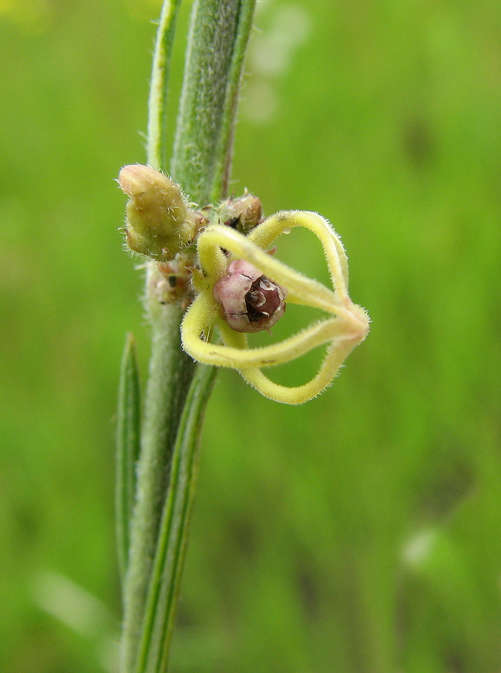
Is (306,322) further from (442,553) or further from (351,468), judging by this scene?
(442,553)

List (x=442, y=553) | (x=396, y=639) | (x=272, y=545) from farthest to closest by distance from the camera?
(x=272, y=545), (x=396, y=639), (x=442, y=553)

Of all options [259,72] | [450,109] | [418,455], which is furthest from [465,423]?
[259,72]

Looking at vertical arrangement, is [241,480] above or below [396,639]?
above


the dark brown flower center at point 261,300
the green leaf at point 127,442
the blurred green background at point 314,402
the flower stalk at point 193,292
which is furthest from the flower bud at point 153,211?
the blurred green background at point 314,402

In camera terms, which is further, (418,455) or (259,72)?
(259,72)

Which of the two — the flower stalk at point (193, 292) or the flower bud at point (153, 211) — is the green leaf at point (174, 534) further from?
the flower bud at point (153, 211)

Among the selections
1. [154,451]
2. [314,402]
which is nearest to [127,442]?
[154,451]

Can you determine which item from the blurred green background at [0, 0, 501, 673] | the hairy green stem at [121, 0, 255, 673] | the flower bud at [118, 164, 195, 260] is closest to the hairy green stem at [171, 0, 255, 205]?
the hairy green stem at [121, 0, 255, 673]
